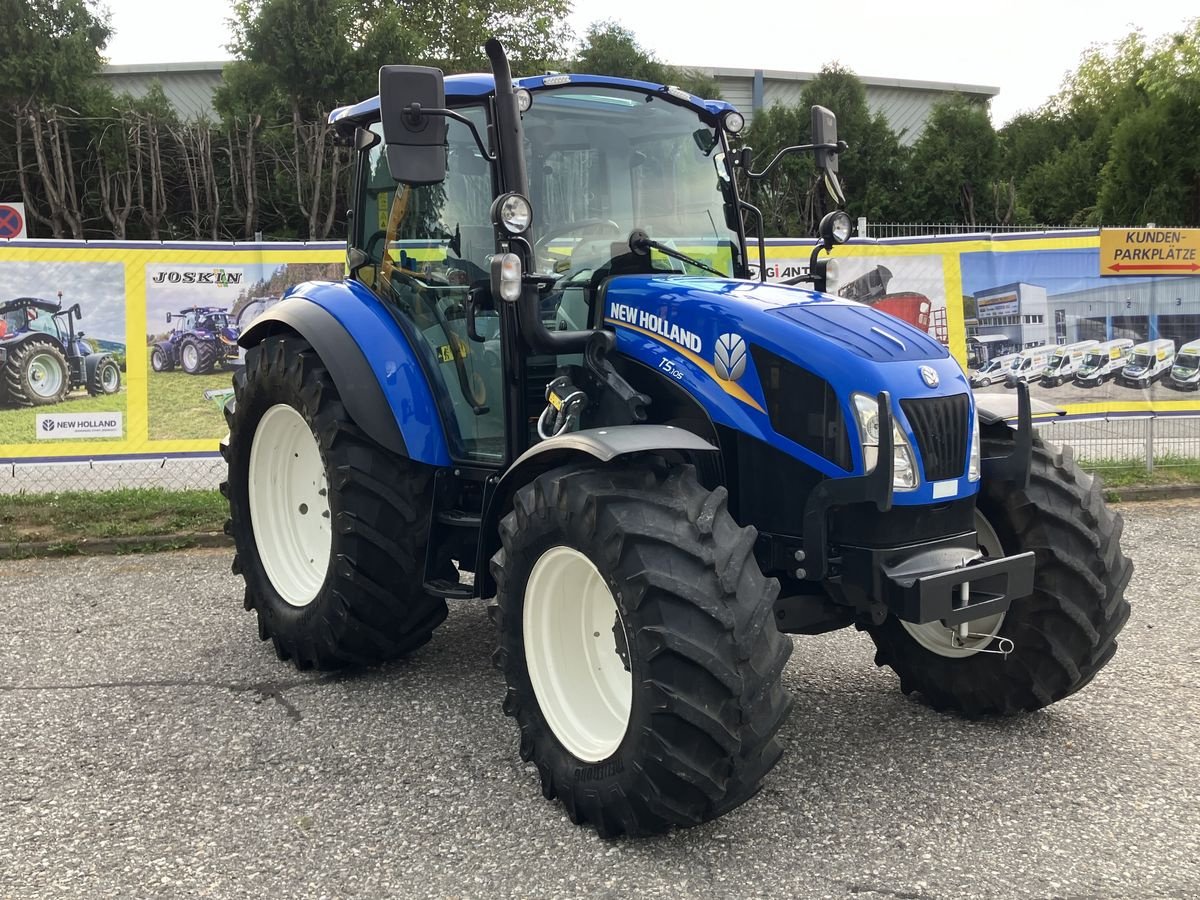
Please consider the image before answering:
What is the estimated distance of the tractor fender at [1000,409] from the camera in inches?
159

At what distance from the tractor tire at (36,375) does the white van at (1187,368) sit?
9.33m

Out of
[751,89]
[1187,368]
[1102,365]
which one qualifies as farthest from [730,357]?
[751,89]

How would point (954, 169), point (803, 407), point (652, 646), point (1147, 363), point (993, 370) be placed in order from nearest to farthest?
point (652, 646)
point (803, 407)
point (1147, 363)
point (993, 370)
point (954, 169)

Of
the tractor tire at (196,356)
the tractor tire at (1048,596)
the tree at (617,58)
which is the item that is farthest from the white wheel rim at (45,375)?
the tree at (617,58)

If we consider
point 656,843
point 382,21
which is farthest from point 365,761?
point 382,21

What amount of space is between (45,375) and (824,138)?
6.51 metres

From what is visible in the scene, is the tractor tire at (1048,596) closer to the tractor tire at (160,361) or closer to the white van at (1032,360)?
the white van at (1032,360)

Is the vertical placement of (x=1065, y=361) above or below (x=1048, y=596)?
above

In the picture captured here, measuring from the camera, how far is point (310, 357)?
186 inches

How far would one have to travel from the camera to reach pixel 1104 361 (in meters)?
9.40

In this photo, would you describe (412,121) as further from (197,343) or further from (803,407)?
(197,343)

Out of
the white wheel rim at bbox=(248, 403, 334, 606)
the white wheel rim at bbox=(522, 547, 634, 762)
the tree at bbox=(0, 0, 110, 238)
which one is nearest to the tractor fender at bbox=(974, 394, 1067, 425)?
the white wheel rim at bbox=(522, 547, 634, 762)

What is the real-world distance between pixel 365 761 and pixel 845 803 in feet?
5.57

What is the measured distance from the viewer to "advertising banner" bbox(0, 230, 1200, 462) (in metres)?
8.31
